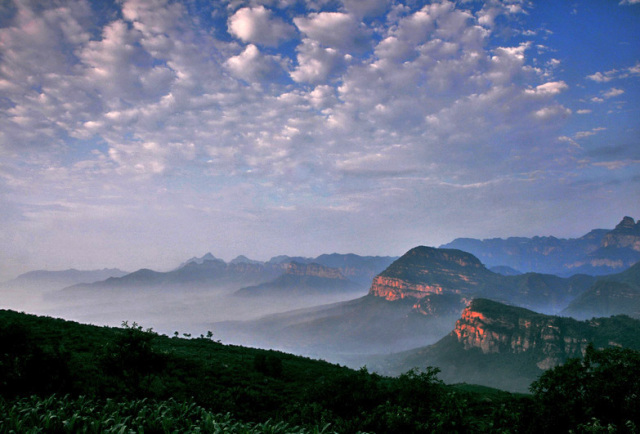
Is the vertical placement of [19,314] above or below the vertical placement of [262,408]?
above

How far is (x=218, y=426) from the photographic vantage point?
9336mm

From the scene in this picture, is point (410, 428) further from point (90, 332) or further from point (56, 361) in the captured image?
point (90, 332)

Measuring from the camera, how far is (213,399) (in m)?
23.3

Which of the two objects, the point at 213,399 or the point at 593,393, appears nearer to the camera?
the point at 593,393

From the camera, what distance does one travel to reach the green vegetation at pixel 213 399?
10188 mm

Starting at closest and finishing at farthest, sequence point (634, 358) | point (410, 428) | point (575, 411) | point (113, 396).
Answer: point (410, 428) < point (575, 411) < point (634, 358) < point (113, 396)

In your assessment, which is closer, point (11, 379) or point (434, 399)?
point (11, 379)

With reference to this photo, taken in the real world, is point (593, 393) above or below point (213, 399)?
above

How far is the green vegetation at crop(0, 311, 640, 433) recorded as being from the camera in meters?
10.2

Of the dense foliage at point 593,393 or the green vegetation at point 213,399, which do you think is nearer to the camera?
the green vegetation at point 213,399

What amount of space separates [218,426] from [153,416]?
315cm

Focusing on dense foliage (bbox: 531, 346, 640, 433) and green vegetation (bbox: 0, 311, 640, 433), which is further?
dense foliage (bbox: 531, 346, 640, 433)

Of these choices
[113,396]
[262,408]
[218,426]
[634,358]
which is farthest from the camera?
[262,408]

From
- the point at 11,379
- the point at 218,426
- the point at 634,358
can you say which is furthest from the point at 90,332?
the point at 634,358
